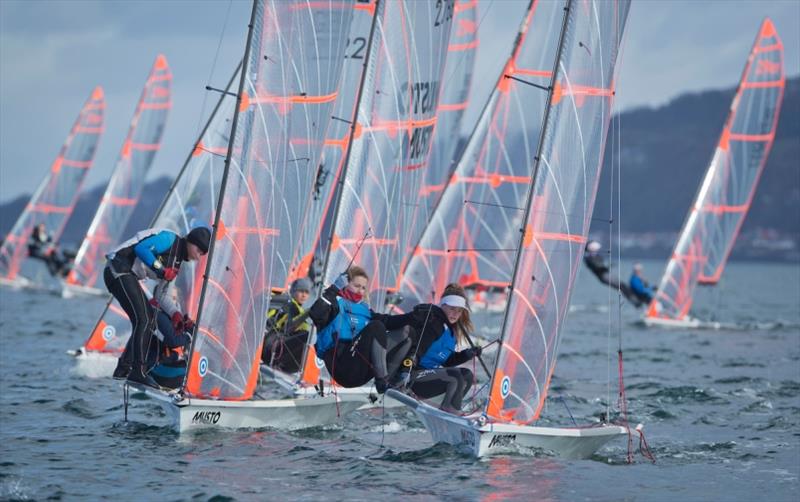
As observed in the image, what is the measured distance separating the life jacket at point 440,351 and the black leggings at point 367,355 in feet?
0.67

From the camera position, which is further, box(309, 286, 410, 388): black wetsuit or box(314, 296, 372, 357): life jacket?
box(314, 296, 372, 357): life jacket

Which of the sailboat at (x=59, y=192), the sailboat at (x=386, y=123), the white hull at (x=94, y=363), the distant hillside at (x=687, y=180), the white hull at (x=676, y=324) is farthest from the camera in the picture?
the distant hillside at (x=687, y=180)

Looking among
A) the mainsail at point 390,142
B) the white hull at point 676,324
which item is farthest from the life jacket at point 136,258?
the white hull at point 676,324

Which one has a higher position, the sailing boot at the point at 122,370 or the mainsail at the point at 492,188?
the mainsail at the point at 492,188

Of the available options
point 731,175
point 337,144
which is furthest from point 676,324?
point 337,144

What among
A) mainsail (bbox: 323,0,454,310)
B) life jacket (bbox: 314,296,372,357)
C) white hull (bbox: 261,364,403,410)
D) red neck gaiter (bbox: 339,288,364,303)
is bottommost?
white hull (bbox: 261,364,403,410)

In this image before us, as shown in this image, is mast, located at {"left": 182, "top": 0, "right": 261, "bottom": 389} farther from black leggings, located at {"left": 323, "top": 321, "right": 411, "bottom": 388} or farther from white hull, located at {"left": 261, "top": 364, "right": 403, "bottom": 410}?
white hull, located at {"left": 261, "top": 364, "right": 403, "bottom": 410}

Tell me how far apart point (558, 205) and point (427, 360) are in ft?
5.78

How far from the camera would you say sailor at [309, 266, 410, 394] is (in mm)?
10320

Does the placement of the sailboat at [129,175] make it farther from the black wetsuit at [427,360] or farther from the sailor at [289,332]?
the black wetsuit at [427,360]

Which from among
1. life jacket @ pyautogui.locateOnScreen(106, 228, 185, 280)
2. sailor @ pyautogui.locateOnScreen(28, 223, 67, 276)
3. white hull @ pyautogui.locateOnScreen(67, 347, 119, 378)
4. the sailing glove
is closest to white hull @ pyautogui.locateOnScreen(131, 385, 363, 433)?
life jacket @ pyautogui.locateOnScreen(106, 228, 185, 280)

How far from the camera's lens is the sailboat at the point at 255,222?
10.4m

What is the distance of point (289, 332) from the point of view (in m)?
13.2

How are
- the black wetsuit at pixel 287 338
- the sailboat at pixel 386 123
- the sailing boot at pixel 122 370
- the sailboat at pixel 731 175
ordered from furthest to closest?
the sailboat at pixel 731 175 < the sailboat at pixel 386 123 < the black wetsuit at pixel 287 338 < the sailing boot at pixel 122 370
